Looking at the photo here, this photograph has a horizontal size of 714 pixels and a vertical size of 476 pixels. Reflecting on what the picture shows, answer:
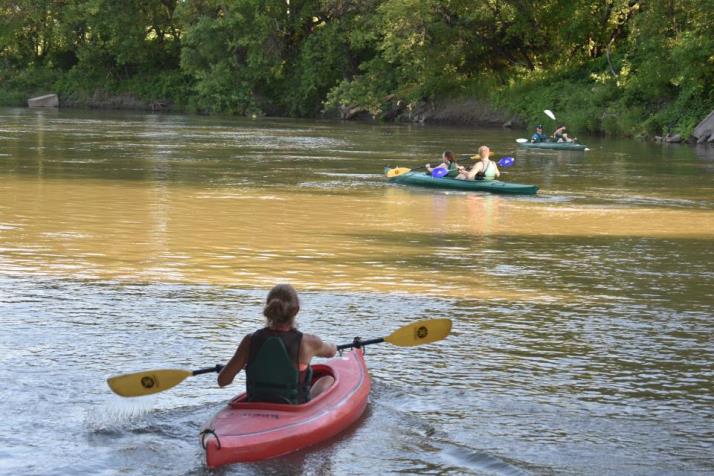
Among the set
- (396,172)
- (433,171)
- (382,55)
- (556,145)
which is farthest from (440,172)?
(382,55)

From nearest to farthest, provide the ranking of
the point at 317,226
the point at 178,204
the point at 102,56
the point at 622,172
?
1. the point at 317,226
2. the point at 178,204
3. the point at 622,172
4. the point at 102,56

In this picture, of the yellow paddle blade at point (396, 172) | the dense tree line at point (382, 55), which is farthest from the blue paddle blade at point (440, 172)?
the dense tree line at point (382, 55)

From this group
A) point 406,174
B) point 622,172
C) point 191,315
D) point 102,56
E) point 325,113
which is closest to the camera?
point 191,315

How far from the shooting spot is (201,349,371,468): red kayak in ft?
20.6

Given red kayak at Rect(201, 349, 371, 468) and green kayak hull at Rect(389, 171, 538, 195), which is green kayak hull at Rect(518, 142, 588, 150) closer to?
green kayak hull at Rect(389, 171, 538, 195)

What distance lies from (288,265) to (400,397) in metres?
4.82

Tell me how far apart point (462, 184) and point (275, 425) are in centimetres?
1450

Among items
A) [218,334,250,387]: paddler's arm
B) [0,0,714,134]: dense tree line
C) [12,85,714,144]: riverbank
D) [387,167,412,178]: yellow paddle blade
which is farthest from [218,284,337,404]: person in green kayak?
[12,85,714,144]: riverbank

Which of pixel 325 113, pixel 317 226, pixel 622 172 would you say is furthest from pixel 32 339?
pixel 325 113

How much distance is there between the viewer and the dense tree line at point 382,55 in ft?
126

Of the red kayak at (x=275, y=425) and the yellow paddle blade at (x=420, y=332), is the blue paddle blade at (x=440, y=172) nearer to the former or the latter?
the yellow paddle blade at (x=420, y=332)

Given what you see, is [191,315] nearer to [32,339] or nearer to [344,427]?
[32,339]

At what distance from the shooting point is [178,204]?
57.8 feet

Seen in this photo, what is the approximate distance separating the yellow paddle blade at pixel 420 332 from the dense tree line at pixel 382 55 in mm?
29372
